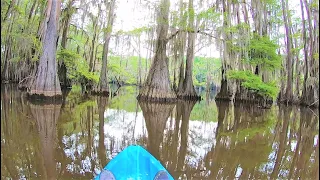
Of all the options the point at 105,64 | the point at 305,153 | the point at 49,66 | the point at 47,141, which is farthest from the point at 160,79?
the point at 47,141

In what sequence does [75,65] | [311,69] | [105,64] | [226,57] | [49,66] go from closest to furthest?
[49,66], [226,57], [311,69], [105,64], [75,65]

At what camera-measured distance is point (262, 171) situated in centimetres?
399

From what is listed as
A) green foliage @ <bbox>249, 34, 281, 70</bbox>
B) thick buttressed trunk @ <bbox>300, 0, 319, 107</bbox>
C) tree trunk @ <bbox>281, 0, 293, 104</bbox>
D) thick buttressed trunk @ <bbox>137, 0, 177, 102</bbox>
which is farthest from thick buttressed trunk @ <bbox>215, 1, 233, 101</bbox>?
thick buttressed trunk @ <bbox>300, 0, 319, 107</bbox>

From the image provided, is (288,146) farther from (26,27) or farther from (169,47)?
(26,27)

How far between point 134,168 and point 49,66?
10.0 metres

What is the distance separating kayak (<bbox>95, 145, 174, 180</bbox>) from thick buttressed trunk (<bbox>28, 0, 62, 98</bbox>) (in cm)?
954

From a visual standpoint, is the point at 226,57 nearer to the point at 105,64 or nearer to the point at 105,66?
the point at 105,66

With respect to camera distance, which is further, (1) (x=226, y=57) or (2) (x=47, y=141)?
(1) (x=226, y=57)

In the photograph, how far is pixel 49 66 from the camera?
1166 cm

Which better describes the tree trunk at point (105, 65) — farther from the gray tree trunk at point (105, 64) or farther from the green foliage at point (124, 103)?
the green foliage at point (124, 103)

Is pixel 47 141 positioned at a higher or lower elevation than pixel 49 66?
lower

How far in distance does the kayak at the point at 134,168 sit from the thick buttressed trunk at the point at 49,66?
9541 mm

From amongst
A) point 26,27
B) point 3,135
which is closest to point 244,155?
point 3,135

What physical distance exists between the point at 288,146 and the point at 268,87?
8482 millimetres
